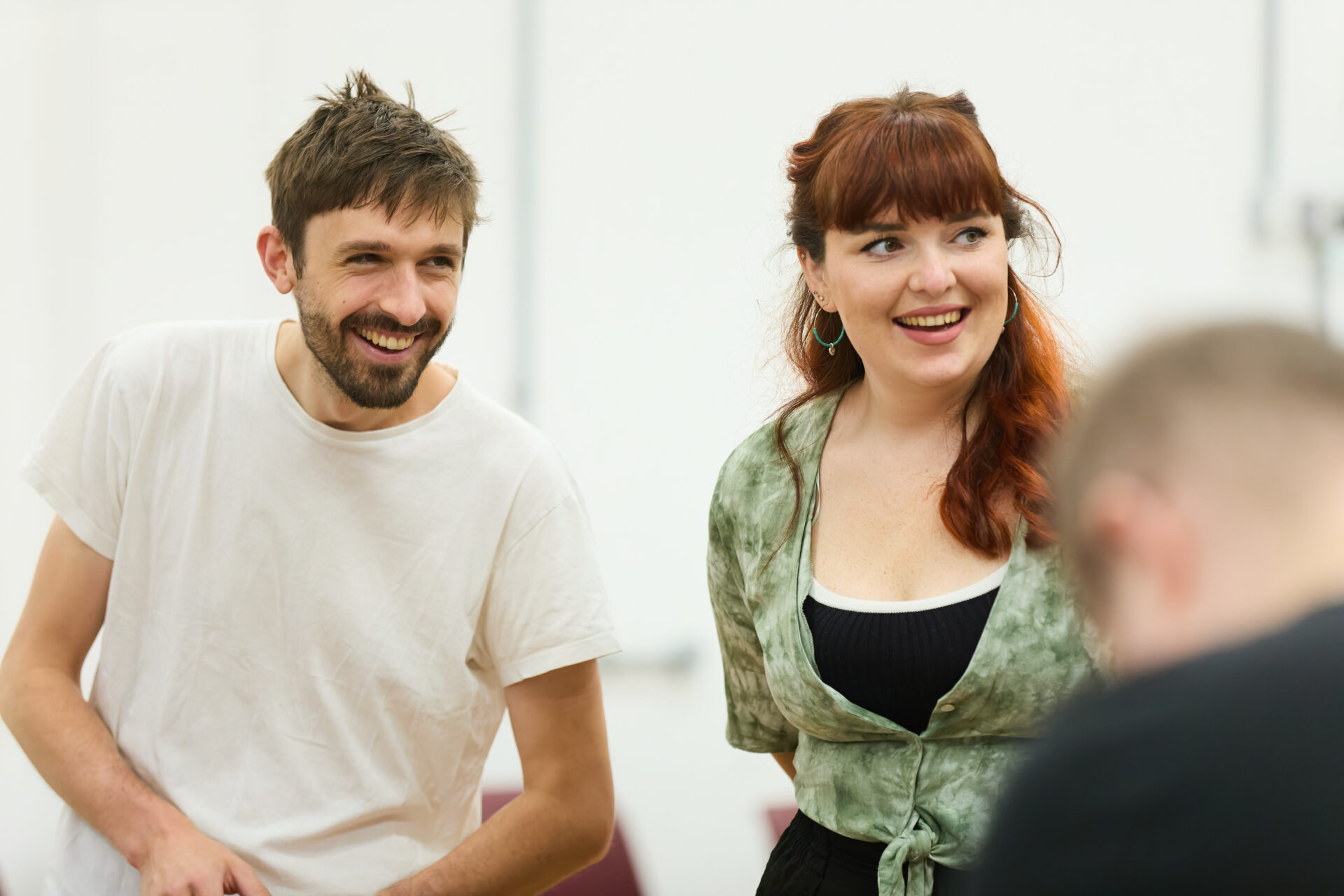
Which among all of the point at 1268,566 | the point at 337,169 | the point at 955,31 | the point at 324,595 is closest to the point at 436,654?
the point at 324,595

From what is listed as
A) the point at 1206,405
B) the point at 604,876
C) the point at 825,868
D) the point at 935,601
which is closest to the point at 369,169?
the point at 935,601

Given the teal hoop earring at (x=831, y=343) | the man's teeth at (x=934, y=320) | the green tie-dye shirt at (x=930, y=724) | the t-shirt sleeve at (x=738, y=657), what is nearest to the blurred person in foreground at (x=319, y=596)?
the t-shirt sleeve at (x=738, y=657)

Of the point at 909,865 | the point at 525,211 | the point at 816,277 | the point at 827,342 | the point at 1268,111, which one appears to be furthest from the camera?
the point at 1268,111

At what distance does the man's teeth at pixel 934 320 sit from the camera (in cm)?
140

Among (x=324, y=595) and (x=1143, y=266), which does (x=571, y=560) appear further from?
(x=1143, y=266)

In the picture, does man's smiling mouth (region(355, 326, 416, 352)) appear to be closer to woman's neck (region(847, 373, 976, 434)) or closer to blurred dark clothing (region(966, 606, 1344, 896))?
woman's neck (region(847, 373, 976, 434))

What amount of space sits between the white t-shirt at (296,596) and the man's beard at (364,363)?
3.6 inches

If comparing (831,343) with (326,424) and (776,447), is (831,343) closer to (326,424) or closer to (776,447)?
(776,447)

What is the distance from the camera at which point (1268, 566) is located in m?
0.52

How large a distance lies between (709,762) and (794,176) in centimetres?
157

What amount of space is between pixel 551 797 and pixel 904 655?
0.53 meters

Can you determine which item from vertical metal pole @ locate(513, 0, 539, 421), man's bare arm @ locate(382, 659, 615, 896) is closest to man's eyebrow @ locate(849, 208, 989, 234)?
man's bare arm @ locate(382, 659, 615, 896)

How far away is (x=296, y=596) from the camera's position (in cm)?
154

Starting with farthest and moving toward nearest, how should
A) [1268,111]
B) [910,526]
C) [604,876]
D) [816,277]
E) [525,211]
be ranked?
[1268,111] → [525,211] → [604,876] → [816,277] → [910,526]
